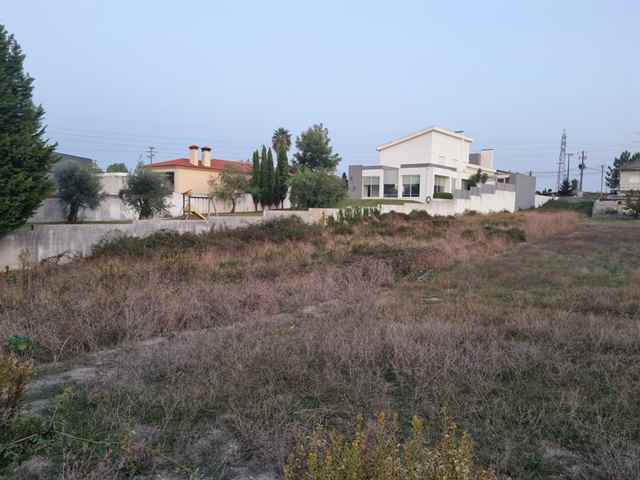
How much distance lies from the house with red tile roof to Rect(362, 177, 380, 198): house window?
32.7 feet

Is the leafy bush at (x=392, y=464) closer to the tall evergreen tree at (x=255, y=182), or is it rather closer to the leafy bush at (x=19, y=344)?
the leafy bush at (x=19, y=344)

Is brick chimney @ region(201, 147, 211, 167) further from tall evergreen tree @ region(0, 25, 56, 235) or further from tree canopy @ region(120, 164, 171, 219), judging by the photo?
tall evergreen tree @ region(0, 25, 56, 235)

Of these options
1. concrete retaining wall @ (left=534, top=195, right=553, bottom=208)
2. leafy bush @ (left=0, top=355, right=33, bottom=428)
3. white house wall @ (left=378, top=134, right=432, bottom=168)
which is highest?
white house wall @ (left=378, top=134, right=432, bottom=168)

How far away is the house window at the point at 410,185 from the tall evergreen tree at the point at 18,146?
95.3 ft

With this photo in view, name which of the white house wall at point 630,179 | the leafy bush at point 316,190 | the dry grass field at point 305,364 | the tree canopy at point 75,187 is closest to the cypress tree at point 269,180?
the leafy bush at point 316,190

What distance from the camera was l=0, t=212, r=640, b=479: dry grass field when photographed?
292cm

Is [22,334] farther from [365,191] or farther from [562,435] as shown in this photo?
[365,191]

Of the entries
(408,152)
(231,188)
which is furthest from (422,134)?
(231,188)

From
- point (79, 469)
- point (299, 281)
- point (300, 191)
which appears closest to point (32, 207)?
point (299, 281)

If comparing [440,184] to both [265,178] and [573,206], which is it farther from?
[573,206]

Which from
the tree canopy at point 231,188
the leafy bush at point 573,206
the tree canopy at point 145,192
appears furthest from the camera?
the leafy bush at point 573,206

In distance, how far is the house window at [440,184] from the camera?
38.2 metres

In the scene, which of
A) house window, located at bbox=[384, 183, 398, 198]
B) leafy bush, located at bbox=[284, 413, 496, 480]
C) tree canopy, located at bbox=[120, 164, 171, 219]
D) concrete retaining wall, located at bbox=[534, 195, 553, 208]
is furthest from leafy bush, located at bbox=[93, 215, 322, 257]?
concrete retaining wall, located at bbox=[534, 195, 553, 208]

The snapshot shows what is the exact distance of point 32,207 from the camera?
546 inches
